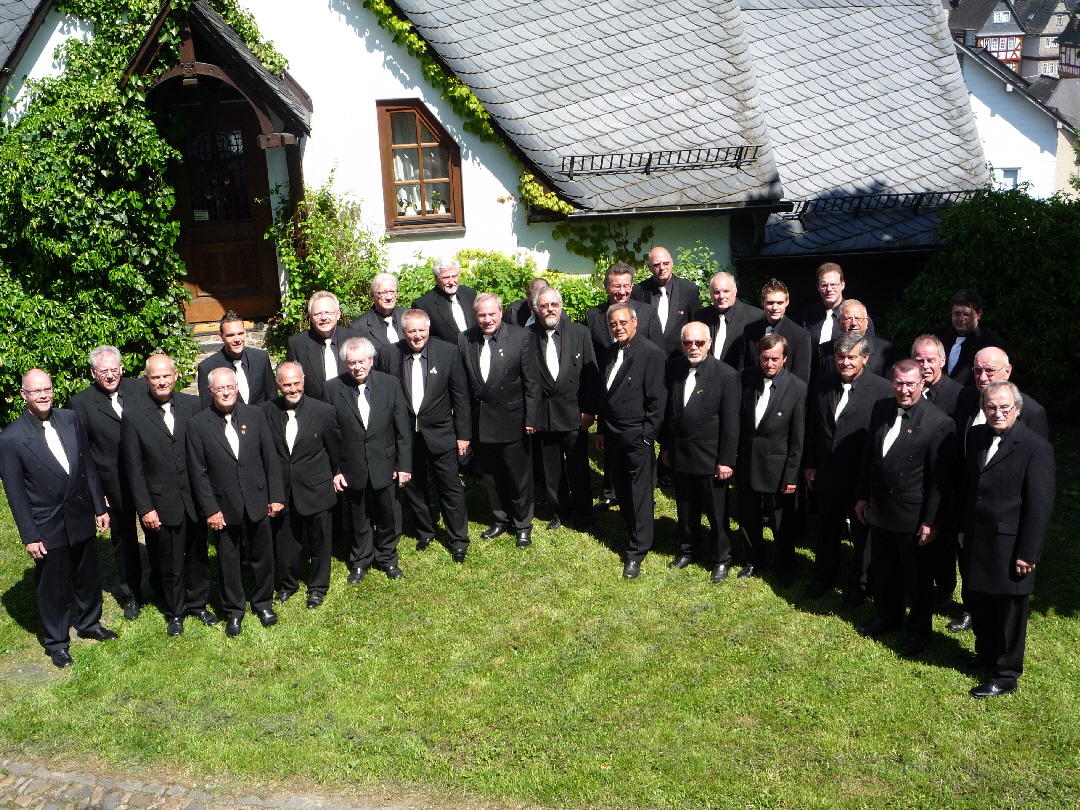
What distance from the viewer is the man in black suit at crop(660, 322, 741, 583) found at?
8.34 meters

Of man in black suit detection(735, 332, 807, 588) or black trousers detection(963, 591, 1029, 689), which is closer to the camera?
black trousers detection(963, 591, 1029, 689)

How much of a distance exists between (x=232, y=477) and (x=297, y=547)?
0.95 meters

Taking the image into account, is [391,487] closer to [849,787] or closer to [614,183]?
[849,787]

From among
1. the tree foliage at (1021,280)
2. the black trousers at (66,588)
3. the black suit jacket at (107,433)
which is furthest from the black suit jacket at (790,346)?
the black trousers at (66,588)

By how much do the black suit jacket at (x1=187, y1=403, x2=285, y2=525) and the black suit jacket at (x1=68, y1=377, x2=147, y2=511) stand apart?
659mm

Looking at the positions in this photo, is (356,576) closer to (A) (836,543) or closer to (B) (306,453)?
(B) (306,453)

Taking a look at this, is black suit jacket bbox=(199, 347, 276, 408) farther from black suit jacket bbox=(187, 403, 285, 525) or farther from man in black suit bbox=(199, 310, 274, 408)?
black suit jacket bbox=(187, 403, 285, 525)

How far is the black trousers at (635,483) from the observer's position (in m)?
8.72

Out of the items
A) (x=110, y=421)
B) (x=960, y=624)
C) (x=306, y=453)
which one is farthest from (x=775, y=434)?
(x=110, y=421)

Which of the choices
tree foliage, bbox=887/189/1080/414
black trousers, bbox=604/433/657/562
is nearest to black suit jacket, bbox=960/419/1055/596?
black trousers, bbox=604/433/657/562

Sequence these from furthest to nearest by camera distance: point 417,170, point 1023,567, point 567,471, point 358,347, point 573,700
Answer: point 417,170 → point 567,471 → point 358,347 → point 573,700 → point 1023,567

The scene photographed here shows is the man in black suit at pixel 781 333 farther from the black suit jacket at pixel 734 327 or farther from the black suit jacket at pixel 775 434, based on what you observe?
the black suit jacket at pixel 775 434

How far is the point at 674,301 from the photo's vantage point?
10102 millimetres

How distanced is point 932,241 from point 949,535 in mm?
7501
